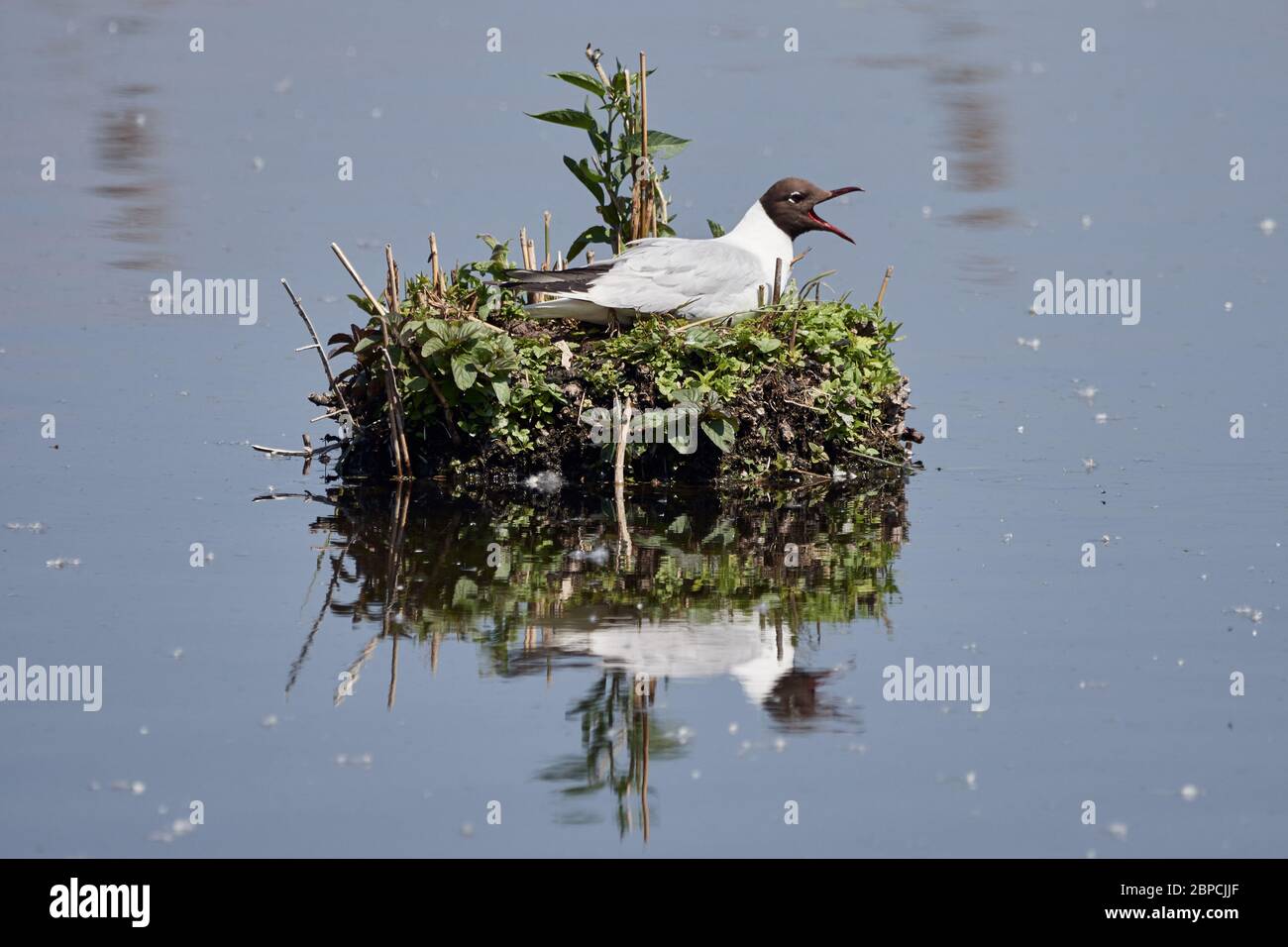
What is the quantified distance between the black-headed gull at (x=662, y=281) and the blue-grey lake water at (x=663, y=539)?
0.93m

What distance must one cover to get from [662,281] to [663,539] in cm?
151

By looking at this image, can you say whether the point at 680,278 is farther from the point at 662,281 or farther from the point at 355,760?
the point at 355,760

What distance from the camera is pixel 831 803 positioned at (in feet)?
18.7

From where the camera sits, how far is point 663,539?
27.4ft

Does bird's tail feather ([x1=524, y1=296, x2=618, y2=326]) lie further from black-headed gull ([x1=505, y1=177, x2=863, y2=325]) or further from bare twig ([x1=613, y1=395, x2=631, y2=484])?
bare twig ([x1=613, y1=395, x2=631, y2=484])

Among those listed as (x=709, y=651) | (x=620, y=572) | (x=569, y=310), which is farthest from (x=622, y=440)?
(x=709, y=651)

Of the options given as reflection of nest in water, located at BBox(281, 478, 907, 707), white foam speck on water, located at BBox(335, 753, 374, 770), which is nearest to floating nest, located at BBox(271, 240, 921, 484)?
reflection of nest in water, located at BBox(281, 478, 907, 707)

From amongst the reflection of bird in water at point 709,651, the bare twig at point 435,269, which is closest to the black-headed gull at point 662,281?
the bare twig at point 435,269

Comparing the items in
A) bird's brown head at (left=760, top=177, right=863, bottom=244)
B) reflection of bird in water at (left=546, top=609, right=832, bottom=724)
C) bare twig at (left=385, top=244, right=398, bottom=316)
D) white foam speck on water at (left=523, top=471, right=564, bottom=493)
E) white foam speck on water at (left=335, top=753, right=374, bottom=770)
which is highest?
bird's brown head at (left=760, top=177, right=863, bottom=244)

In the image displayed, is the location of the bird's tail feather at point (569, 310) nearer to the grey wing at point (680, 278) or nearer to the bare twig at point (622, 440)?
the grey wing at point (680, 278)

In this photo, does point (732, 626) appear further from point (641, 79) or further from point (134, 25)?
point (134, 25)

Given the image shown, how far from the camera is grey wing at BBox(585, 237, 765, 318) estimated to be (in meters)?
9.12

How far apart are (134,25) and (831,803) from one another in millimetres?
17360

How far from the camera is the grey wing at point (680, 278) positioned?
29.9 ft
